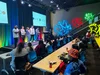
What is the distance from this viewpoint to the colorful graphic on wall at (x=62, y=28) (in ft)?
49.5

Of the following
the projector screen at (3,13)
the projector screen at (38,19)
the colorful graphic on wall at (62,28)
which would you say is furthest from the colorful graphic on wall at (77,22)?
the projector screen at (3,13)

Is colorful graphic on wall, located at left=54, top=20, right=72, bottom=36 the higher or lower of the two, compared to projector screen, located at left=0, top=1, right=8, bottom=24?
lower

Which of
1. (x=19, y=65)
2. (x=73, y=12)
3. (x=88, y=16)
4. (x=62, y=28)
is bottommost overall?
(x=19, y=65)

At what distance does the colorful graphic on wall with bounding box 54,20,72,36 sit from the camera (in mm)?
15092

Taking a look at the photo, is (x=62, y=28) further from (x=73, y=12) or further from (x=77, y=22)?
(x=73, y=12)

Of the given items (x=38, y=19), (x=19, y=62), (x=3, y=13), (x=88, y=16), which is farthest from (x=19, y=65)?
(x=88, y=16)

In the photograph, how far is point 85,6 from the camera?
14312mm

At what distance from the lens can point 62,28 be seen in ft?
50.1

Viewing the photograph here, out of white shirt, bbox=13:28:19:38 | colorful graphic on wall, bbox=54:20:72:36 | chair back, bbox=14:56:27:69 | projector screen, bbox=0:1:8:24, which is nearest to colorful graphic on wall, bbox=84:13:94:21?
colorful graphic on wall, bbox=54:20:72:36

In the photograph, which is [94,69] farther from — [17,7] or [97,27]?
[17,7]

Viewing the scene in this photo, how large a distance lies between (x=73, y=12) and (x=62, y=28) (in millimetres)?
2265

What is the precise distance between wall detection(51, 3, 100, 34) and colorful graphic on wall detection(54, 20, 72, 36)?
→ 478 mm

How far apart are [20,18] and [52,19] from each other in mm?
6618

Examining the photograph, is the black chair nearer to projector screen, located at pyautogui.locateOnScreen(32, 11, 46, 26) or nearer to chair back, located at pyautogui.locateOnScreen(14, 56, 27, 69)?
chair back, located at pyautogui.locateOnScreen(14, 56, 27, 69)
